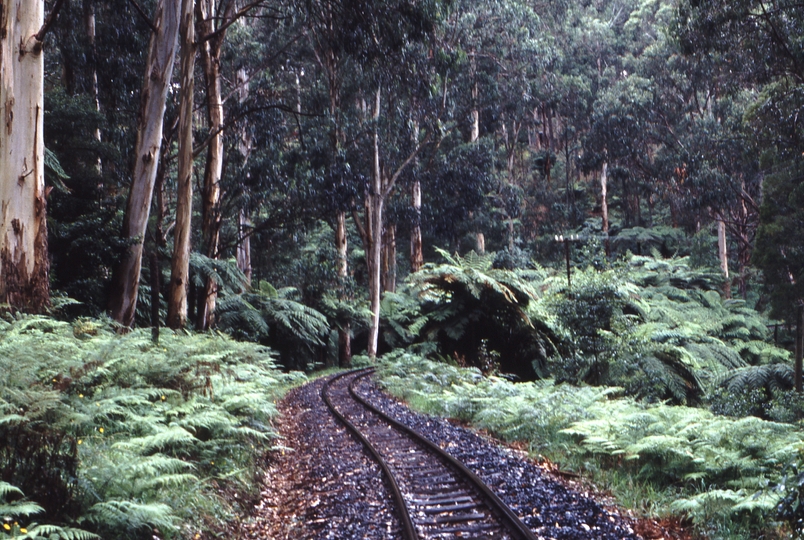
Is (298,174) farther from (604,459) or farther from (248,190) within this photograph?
(604,459)

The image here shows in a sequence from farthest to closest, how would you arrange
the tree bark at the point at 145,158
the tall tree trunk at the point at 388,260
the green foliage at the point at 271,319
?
1. the tall tree trunk at the point at 388,260
2. the green foliage at the point at 271,319
3. the tree bark at the point at 145,158

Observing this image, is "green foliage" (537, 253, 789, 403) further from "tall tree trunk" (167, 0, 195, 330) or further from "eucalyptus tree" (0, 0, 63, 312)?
"eucalyptus tree" (0, 0, 63, 312)

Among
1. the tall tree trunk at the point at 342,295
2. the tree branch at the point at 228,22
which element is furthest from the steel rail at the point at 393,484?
the tall tree trunk at the point at 342,295

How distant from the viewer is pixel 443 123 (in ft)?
79.9

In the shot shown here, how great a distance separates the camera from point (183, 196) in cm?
1216

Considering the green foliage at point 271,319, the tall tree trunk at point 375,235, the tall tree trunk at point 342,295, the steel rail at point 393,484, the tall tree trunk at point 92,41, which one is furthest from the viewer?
the tall tree trunk at point 342,295

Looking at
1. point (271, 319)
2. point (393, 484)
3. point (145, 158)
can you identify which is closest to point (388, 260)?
point (271, 319)

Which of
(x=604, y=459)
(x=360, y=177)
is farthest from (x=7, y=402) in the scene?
(x=360, y=177)

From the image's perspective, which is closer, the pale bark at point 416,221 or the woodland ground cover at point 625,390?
the woodland ground cover at point 625,390

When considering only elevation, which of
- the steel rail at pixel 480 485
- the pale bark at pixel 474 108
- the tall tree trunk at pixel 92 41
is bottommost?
the steel rail at pixel 480 485

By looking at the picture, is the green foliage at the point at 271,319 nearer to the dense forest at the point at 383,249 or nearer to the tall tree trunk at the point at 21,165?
the dense forest at the point at 383,249

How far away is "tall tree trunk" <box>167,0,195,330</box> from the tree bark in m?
0.93

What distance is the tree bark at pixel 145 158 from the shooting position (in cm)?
1046

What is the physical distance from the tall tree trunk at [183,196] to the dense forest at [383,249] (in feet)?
0.17
